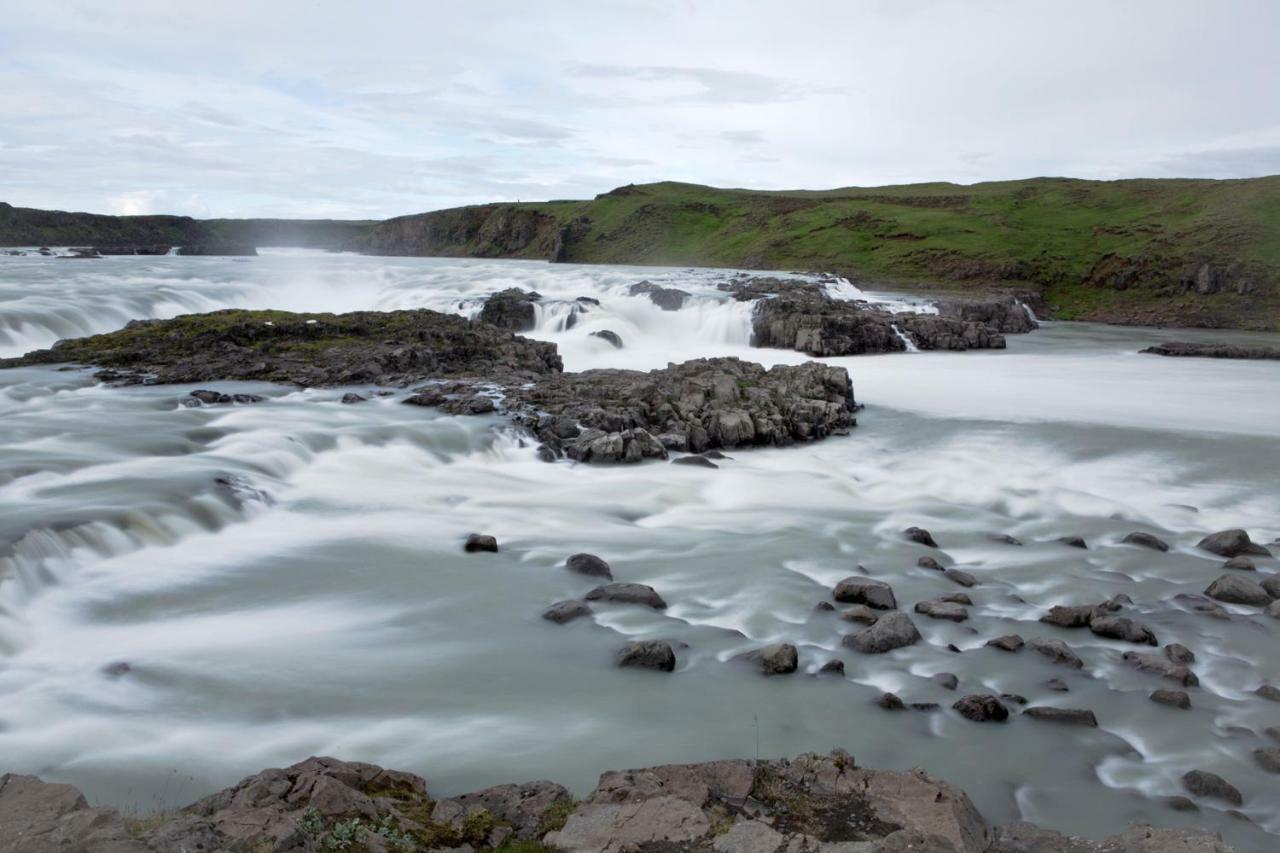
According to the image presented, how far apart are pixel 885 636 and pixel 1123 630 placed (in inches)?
120

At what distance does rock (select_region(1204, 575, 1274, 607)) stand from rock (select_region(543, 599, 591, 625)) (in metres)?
8.66

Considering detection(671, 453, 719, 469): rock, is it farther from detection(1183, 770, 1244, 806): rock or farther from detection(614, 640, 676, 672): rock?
detection(1183, 770, 1244, 806): rock

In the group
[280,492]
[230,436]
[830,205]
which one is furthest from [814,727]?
[830,205]

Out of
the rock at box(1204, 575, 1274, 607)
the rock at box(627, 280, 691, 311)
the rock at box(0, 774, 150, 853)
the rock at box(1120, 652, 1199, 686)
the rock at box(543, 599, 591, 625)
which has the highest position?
the rock at box(627, 280, 691, 311)

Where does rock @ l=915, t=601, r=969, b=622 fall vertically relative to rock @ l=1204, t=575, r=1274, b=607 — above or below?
below

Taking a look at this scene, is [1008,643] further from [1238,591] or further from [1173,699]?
[1238,591]

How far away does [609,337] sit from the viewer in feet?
133

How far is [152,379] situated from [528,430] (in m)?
11.1

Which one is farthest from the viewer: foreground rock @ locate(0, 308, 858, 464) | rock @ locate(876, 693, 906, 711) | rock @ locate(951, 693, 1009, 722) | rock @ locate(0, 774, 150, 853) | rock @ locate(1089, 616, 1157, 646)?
foreground rock @ locate(0, 308, 858, 464)

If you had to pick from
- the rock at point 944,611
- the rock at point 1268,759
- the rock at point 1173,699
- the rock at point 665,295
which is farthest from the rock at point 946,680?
the rock at point 665,295

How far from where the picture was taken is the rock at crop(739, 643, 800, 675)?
10445 millimetres

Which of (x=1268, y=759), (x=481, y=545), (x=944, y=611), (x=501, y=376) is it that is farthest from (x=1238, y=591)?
(x=501, y=376)

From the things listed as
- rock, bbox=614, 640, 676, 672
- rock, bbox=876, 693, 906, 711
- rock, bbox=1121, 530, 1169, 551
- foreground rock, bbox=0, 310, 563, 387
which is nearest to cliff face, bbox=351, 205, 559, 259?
foreground rock, bbox=0, 310, 563, 387

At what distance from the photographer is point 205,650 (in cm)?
1074
